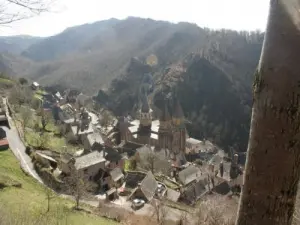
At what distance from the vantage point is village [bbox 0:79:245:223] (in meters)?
22.5

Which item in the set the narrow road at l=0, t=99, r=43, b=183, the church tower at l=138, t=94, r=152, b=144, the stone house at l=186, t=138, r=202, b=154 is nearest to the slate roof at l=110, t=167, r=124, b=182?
the narrow road at l=0, t=99, r=43, b=183

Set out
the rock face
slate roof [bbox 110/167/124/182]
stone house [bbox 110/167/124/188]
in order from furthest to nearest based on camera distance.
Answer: the rock face → slate roof [bbox 110/167/124/182] → stone house [bbox 110/167/124/188]

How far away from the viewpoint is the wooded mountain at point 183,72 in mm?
83319

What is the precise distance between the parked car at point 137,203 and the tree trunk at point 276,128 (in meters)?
20.2

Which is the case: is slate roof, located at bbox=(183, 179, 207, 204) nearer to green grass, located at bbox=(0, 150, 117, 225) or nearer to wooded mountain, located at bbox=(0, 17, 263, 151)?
green grass, located at bbox=(0, 150, 117, 225)

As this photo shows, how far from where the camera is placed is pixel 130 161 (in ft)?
111

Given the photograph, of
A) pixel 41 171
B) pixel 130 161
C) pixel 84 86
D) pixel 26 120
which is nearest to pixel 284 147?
pixel 41 171

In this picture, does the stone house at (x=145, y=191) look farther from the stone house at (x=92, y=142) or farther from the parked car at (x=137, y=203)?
the stone house at (x=92, y=142)

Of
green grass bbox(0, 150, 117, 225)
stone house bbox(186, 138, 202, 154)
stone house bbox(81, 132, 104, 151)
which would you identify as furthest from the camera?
stone house bbox(186, 138, 202, 154)

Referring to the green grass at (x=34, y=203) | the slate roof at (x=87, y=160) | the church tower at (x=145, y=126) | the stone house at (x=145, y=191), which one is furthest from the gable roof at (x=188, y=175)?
the church tower at (x=145, y=126)

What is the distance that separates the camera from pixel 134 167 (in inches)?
1283

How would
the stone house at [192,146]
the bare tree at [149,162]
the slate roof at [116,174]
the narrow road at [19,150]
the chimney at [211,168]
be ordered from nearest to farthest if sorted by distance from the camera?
the narrow road at [19,150] → the slate roof at [116,174] → the bare tree at [149,162] → the chimney at [211,168] → the stone house at [192,146]

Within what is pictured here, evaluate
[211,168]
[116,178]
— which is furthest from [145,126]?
[116,178]

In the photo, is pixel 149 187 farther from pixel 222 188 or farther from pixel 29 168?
pixel 222 188
